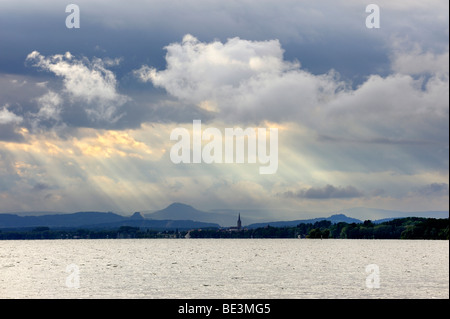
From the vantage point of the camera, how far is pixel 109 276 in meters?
114

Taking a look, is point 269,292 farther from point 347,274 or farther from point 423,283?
point 347,274
